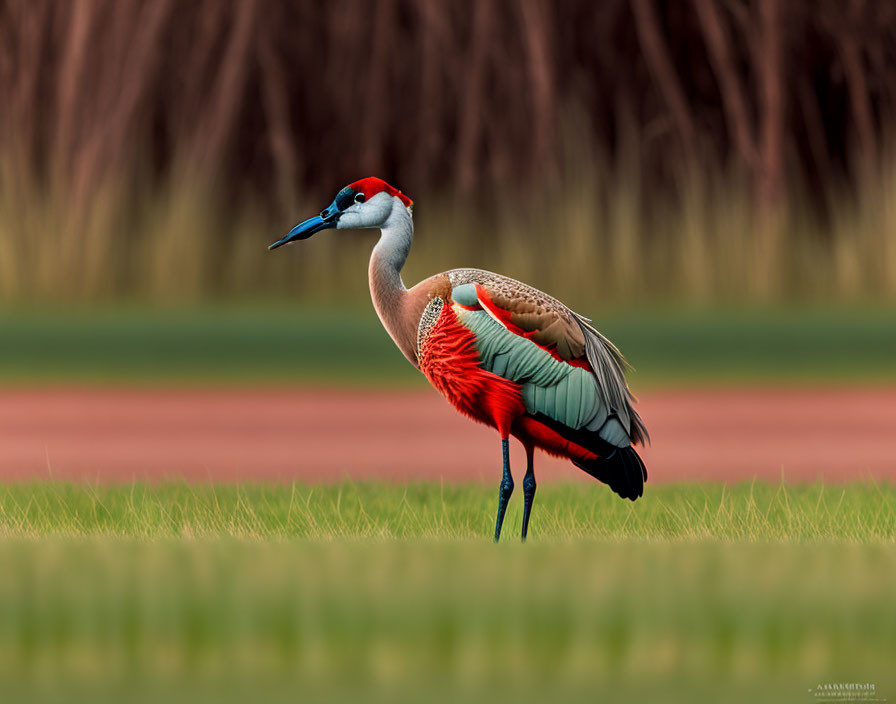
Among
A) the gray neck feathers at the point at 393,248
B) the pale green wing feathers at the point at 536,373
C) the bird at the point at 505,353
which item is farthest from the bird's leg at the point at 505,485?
the gray neck feathers at the point at 393,248

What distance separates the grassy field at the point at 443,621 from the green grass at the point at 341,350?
7.73 ft

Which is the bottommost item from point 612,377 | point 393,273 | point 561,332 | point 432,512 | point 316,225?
point 432,512

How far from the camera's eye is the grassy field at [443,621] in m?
2.49

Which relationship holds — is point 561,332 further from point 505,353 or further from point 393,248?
point 393,248

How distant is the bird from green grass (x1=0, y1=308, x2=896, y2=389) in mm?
1248

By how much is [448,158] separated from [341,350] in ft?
5.94

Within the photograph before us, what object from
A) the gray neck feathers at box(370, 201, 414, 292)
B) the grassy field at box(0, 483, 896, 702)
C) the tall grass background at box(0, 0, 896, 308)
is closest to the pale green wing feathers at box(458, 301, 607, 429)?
the gray neck feathers at box(370, 201, 414, 292)

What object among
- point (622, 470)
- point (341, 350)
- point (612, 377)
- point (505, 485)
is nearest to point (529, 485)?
point (505, 485)

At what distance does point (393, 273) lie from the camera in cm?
409

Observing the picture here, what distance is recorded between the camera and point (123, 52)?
22.6 feet

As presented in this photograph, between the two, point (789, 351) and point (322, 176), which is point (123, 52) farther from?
point (789, 351)

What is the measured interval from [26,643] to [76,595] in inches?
5.5

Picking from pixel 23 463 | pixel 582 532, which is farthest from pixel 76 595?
pixel 23 463

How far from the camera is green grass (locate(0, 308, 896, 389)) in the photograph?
547cm
